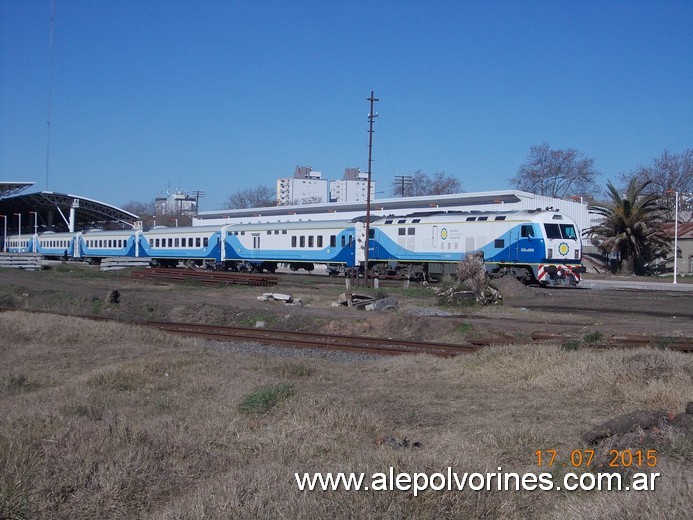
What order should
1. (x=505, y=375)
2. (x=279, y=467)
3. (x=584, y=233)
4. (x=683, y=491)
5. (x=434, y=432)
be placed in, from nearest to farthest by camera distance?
(x=683, y=491) < (x=279, y=467) < (x=434, y=432) < (x=505, y=375) < (x=584, y=233)

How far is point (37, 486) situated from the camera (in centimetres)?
529

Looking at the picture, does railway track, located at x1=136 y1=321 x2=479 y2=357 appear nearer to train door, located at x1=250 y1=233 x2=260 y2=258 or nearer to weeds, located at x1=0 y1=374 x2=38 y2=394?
weeds, located at x1=0 y1=374 x2=38 y2=394

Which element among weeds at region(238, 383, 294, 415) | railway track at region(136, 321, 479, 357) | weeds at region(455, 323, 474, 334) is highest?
weeds at region(455, 323, 474, 334)

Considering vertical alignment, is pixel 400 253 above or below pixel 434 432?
above

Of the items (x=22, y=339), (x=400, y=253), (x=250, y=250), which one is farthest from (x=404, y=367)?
(x=250, y=250)

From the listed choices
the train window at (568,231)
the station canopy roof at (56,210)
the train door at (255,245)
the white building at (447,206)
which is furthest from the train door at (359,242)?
the station canopy roof at (56,210)

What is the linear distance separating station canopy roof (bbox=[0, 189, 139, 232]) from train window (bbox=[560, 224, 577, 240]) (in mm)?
51941

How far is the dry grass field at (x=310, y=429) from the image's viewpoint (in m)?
4.90

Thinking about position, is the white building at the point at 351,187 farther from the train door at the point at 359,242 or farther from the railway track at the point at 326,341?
the railway track at the point at 326,341

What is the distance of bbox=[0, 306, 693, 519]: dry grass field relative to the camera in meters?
4.90

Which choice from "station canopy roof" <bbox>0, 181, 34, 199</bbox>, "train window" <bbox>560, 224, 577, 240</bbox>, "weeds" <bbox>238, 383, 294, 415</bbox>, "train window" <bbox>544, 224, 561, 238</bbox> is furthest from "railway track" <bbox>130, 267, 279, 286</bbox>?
"station canopy roof" <bbox>0, 181, 34, 199</bbox>

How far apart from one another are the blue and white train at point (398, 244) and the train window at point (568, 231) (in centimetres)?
5

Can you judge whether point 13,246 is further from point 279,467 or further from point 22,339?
point 279,467

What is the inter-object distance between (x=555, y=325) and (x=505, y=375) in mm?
8063
